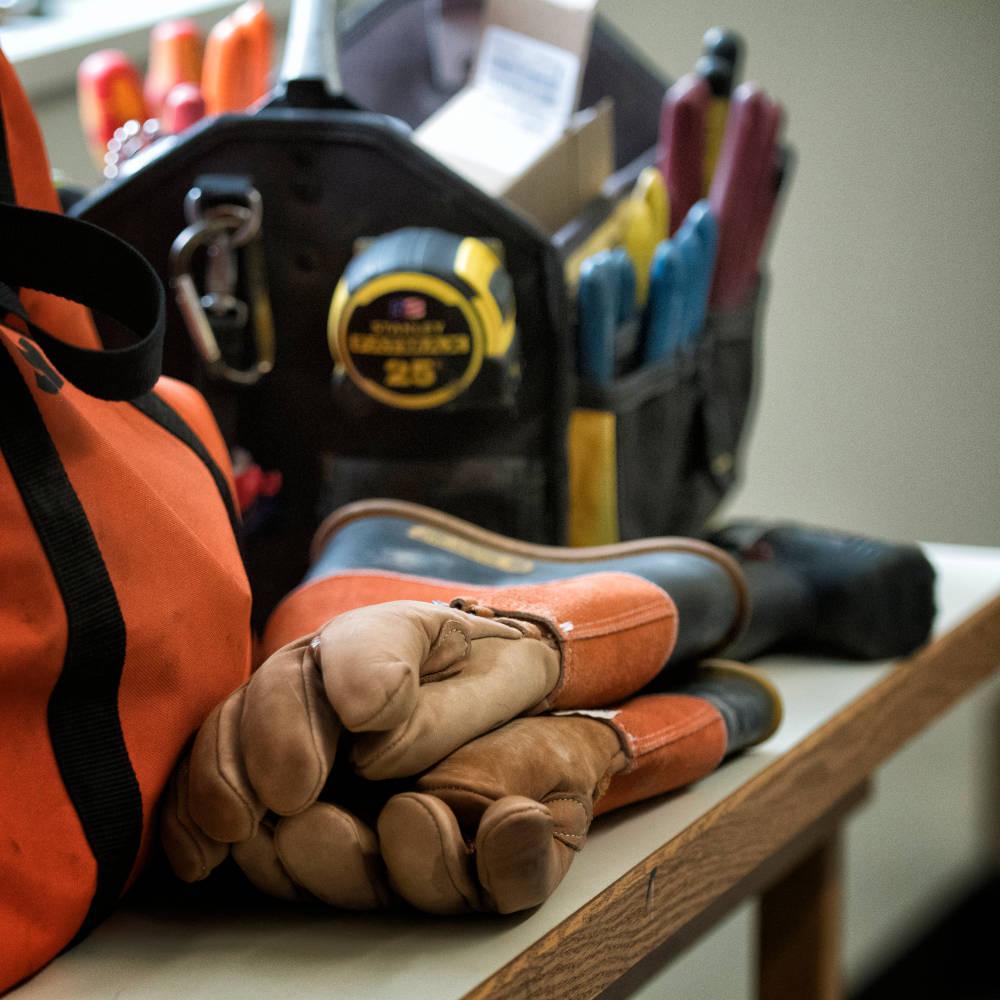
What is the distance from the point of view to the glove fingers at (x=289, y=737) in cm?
43

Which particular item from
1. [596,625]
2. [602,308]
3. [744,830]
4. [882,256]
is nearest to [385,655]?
[596,625]

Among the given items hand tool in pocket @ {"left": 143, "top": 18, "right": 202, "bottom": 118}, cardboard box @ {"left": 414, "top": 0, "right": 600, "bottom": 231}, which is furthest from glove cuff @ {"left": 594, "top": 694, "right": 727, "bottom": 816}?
hand tool in pocket @ {"left": 143, "top": 18, "right": 202, "bottom": 118}

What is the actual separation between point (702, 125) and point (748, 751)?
1.46ft

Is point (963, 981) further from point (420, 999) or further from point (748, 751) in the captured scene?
point (420, 999)

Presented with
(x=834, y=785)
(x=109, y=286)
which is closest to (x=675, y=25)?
(x=834, y=785)

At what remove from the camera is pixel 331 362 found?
29.4 inches

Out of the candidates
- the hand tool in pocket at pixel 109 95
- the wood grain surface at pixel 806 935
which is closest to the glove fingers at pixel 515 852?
the wood grain surface at pixel 806 935

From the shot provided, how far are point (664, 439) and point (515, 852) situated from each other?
44cm

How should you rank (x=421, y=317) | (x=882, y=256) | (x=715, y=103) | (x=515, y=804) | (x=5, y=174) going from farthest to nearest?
1. (x=882, y=256)
2. (x=715, y=103)
3. (x=421, y=317)
4. (x=5, y=174)
5. (x=515, y=804)

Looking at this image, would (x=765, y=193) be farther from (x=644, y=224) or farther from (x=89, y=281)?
(x=89, y=281)

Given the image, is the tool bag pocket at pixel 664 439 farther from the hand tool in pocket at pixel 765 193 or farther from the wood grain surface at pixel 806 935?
the wood grain surface at pixel 806 935

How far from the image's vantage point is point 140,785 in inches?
18.1

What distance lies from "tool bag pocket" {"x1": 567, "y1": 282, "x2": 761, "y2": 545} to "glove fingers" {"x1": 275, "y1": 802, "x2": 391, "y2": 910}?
36 cm

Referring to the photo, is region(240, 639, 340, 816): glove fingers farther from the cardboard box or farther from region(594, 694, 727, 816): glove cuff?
the cardboard box
